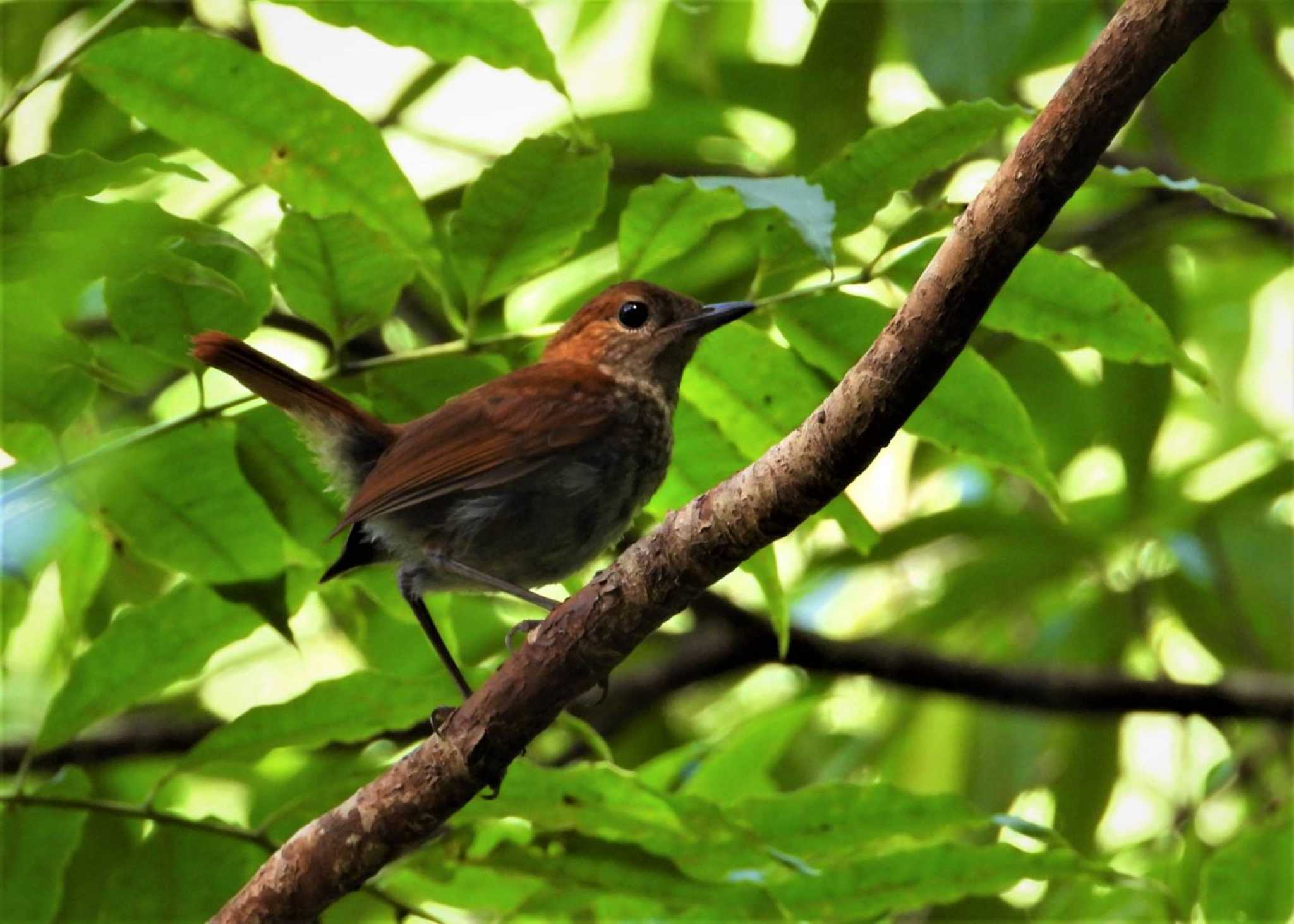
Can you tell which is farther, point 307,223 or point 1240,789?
point 1240,789

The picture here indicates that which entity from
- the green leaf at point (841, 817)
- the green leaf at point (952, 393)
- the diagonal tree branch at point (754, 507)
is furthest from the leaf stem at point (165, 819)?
the green leaf at point (952, 393)

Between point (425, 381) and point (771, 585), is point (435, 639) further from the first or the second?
point (771, 585)

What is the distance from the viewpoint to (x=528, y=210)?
122 inches

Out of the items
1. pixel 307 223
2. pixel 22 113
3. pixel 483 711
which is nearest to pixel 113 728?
pixel 22 113

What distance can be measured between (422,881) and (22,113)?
86.8 inches

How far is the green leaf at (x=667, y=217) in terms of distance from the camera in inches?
122

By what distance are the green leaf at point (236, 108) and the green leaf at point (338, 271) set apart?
14cm

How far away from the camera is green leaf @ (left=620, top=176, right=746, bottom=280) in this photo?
3098 mm

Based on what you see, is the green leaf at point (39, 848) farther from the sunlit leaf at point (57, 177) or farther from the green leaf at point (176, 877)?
the sunlit leaf at point (57, 177)

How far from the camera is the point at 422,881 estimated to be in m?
3.32

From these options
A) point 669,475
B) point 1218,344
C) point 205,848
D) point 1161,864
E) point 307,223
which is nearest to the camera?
point 307,223

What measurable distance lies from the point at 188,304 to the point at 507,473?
0.85 meters

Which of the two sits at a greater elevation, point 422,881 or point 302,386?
point 302,386

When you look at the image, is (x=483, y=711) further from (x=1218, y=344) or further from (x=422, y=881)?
(x=1218, y=344)
